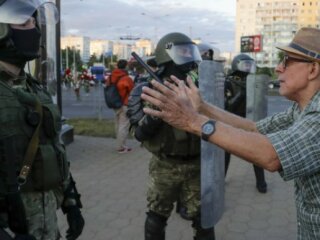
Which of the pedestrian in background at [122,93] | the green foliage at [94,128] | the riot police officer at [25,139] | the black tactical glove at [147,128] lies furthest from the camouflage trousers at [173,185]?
the green foliage at [94,128]

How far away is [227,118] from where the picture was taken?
267 centimetres

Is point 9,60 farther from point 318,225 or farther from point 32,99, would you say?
point 318,225

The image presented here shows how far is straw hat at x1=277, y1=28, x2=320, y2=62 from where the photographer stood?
1.95m

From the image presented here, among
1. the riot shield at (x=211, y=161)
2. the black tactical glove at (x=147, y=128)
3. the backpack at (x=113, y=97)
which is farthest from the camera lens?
the backpack at (x=113, y=97)

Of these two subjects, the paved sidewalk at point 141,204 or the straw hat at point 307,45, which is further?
the paved sidewalk at point 141,204

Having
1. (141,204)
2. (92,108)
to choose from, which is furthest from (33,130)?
(92,108)

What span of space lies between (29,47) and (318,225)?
5.04 ft

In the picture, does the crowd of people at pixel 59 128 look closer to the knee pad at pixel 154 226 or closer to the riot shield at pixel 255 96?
the knee pad at pixel 154 226

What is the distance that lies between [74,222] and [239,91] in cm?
386

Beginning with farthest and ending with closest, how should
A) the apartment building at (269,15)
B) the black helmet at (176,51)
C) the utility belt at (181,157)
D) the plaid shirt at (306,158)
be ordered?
1. the apartment building at (269,15)
2. the black helmet at (176,51)
3. the utility belt at (181,157)
4. the plaid shirt at (306,158)

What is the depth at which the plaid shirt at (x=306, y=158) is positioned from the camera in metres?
1.73

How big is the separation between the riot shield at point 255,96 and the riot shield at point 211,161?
2.64m

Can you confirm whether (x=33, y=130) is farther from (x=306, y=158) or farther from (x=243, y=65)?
(x=243, y=65)

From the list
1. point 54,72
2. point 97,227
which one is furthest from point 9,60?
point 54,72
